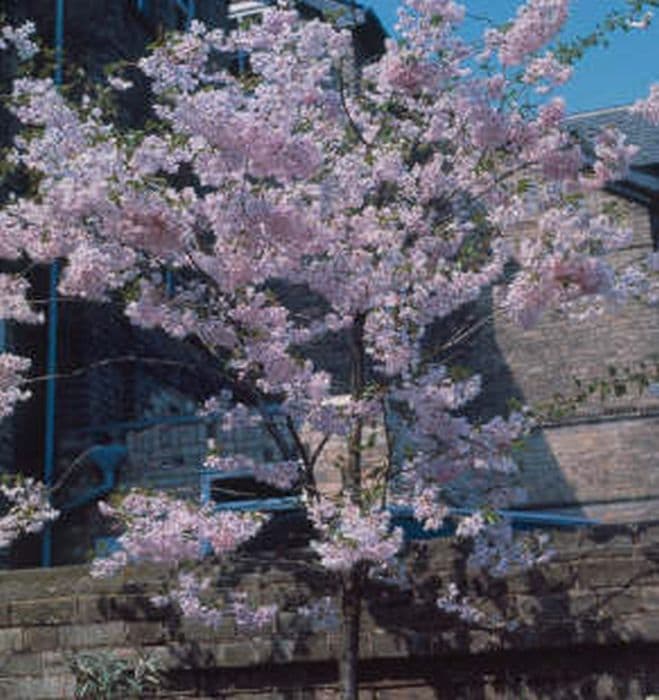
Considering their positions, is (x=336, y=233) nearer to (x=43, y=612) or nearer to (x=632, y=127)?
(x=43, y=612)

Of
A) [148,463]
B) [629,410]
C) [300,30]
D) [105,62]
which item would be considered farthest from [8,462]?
[629,410]

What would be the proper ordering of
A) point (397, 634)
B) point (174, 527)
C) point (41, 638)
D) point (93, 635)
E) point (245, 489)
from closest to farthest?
1. point (174, 527)
2. point (397, 634)
3. point (93, 635)
4. point (41, 638)
5. point (245, 489)

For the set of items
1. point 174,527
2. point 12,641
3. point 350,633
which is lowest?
point 12,641

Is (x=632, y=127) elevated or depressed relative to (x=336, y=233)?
elevated

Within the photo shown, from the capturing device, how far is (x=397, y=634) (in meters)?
9.49

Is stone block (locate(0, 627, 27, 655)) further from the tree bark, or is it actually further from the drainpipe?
the drainpipe

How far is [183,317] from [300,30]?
2.20 m

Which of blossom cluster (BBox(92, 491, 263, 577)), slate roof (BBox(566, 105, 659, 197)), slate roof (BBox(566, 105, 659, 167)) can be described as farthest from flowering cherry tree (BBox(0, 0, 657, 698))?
slate roof (BBox(566, 105, 659, 167))

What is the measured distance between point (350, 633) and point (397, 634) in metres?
0.60

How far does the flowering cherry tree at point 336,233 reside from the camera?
8672mm

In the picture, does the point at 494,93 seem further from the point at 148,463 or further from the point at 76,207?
the point at 148,463

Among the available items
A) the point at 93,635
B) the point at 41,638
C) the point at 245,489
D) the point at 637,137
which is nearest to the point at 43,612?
the point at 41,638

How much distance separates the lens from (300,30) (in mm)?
9141

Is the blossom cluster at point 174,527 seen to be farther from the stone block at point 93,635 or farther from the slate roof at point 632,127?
the slate roof at point 632,127
